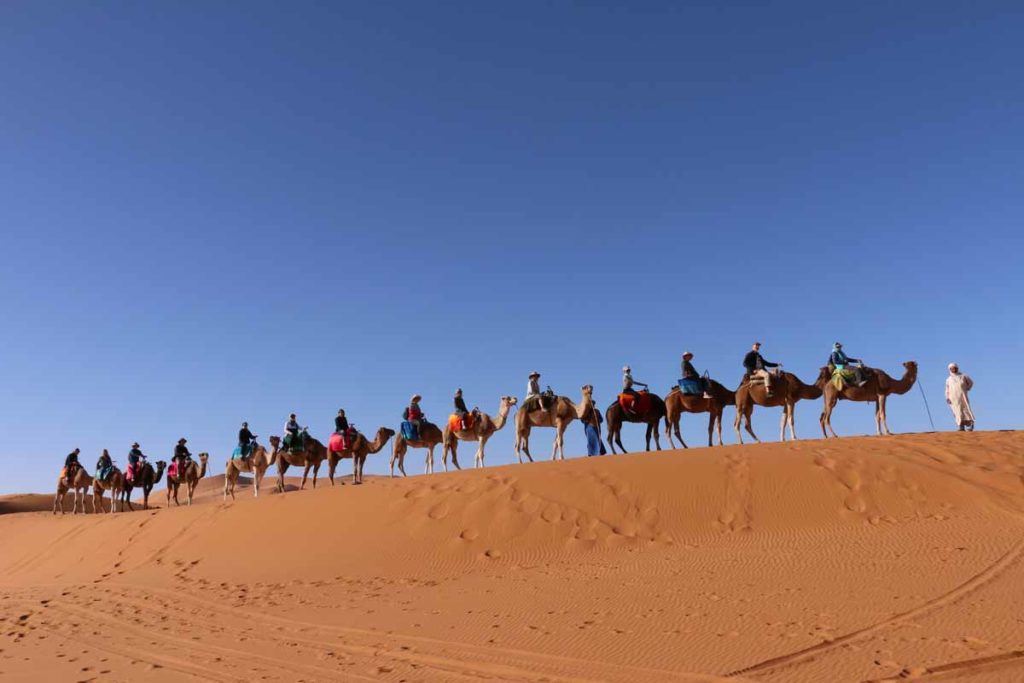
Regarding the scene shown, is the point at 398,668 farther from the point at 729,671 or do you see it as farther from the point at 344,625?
the point at 729,671

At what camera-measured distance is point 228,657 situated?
6.66 m

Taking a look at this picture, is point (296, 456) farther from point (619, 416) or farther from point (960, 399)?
point (960, 399)

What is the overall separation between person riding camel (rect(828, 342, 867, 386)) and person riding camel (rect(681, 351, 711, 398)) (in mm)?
3631

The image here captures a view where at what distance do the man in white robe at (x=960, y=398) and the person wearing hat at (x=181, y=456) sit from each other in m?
27.7

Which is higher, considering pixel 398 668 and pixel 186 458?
pixel 186 458

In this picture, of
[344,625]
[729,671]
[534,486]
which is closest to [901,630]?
[729,671]

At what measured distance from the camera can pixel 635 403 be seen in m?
19.5

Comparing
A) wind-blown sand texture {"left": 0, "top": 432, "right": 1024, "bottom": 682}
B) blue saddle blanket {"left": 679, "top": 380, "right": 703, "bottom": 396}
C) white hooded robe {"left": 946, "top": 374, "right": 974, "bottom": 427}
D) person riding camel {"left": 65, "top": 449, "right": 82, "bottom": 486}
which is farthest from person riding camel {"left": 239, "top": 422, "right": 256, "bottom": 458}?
white hooded robe {"left": 946, "top": 374, "right": 974, "bottom": 427}

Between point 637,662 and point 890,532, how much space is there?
6029 millimetres

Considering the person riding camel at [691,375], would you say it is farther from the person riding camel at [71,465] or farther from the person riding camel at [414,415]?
the person riding camel at [71,465]

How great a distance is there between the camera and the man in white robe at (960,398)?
17.8m

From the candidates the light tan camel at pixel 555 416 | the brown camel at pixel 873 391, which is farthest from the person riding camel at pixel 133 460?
the brown camel at pixel 873 391

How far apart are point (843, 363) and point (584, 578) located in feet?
43.0

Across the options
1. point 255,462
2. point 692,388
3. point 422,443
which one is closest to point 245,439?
point 255,462
